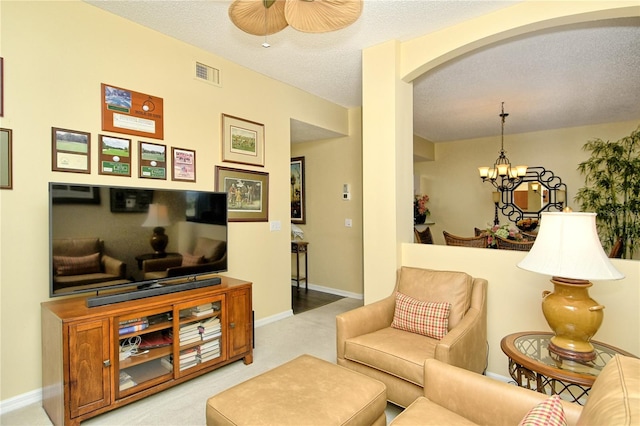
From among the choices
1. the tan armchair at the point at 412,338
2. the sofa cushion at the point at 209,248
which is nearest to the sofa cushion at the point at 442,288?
the tan armchair at the point at 412,338

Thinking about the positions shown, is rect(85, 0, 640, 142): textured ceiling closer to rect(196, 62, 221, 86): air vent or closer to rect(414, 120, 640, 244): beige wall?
rect(196, 62, 221, 86): air vent

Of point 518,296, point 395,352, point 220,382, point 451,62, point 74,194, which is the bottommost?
point 220,382

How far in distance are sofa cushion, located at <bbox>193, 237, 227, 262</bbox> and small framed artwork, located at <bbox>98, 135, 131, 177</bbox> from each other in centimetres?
80

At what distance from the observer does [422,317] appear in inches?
89.3

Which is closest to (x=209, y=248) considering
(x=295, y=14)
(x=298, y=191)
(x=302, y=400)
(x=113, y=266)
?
(x=113, y=266)

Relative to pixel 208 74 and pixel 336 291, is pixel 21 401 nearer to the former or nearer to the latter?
pixel 208 74

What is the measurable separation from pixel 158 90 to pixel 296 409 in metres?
2.71

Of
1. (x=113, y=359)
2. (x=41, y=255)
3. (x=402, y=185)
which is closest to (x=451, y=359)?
(x=402, y=185)

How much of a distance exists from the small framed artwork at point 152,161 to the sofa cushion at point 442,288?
7.34ft

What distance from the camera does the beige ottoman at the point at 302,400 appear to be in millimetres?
1349

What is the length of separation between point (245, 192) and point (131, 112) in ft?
4.16

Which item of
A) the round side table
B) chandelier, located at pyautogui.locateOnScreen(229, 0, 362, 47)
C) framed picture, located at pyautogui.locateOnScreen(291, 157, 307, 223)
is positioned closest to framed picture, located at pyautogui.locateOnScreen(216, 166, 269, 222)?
chandelier, located at pyautogui.locateOnScreen(229, 0, 362, 47)

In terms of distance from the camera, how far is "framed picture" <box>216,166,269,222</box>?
3.35 meters

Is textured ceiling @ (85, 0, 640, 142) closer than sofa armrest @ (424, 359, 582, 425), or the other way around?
sofa armrest @ (424, 359, 582, 425)
